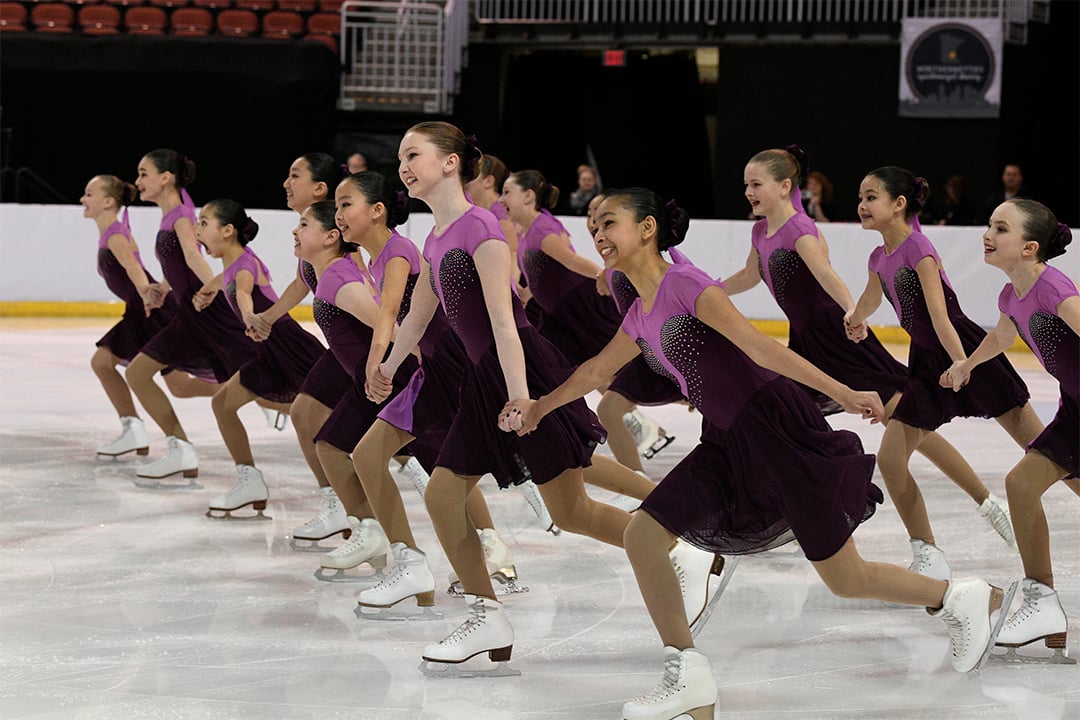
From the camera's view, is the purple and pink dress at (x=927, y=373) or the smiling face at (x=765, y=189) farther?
the smiling face at (x=765, y=189)

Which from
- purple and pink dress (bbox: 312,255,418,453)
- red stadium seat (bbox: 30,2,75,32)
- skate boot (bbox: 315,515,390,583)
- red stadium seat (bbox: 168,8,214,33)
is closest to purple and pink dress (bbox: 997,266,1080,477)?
purple and pink dress (bbox: 312,255,418,453)

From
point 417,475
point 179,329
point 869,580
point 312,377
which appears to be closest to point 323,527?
point 417,475

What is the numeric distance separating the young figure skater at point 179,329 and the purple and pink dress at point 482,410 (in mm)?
2483

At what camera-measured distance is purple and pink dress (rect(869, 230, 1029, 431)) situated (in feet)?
15.1

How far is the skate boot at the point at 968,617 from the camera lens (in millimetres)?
3514

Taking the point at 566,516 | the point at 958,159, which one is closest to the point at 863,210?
the point at 566,516

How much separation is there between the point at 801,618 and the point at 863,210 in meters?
1.36

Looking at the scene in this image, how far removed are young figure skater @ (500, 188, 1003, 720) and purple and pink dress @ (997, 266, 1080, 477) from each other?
2.19 ft

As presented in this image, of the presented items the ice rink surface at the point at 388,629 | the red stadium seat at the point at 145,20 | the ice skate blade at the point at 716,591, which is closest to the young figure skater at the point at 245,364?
the ice rink surface at the point at 388,629

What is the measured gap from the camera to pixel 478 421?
371 cm

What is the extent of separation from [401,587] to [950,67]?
1212cm

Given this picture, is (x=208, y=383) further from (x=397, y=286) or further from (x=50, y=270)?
(x=50, y=270)

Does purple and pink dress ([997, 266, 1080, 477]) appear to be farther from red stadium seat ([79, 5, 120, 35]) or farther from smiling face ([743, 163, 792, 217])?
red stadium seat ([79, 5, 120, 35])

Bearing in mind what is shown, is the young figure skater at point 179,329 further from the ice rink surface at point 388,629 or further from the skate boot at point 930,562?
the skate boot at point 930,562
